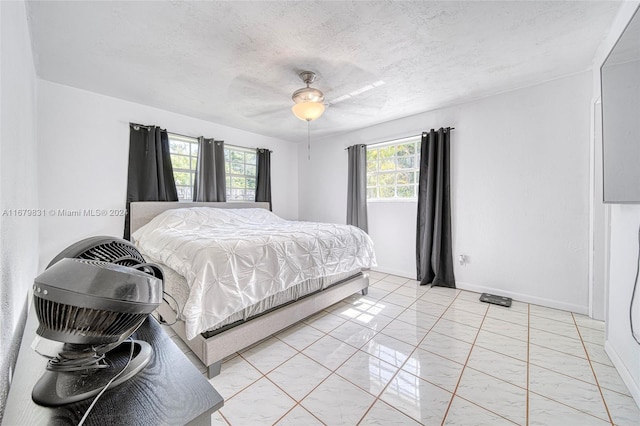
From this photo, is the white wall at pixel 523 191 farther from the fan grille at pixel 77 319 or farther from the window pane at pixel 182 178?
the fan grille at pixel 77 319

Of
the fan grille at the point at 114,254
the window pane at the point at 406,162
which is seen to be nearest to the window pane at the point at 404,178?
the window pane at the point at 406,162

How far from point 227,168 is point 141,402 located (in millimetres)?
4042

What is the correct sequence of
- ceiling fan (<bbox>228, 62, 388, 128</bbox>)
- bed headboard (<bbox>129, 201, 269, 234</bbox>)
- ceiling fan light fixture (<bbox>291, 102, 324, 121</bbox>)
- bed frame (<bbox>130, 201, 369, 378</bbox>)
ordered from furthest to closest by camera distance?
bed headboard (<bbox>129, 201, 269, 234</bbox>)
ceiling fan (<bbox>228, 62, 388, 128</bbox>)
ceiling fan light fixture (<bbox>291, 102, 324, 121</bbox>)
bed frame (<bbox>130, 201, 369, 378</bbox>)

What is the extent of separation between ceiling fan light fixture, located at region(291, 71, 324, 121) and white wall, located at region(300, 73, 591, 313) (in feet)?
6.08

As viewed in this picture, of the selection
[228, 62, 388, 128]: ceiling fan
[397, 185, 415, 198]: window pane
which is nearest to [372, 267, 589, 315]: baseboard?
[397, 185, 415, 198]: window pane

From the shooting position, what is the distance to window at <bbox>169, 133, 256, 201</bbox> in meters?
3.63

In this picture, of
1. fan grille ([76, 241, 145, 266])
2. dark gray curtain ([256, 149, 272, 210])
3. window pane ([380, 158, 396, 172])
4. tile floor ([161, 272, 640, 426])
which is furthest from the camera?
dark gray curtain ([256, 149, 272, 210])

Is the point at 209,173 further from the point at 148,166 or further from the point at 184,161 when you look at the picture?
the point at 148,166

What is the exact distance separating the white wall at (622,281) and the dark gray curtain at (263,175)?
419 cm

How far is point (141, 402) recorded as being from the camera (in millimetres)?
510

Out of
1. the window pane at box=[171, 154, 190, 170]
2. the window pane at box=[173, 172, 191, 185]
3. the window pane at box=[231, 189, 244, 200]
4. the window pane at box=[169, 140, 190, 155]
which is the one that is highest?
the window pane at box=[169, 140, 190, 155]

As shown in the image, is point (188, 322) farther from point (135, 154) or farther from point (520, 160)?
point (520, 160)

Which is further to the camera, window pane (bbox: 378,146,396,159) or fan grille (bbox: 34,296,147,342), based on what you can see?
window pane (bbox: 378,146,396,159)

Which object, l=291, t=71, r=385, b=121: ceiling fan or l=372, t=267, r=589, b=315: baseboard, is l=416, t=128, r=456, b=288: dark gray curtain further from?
l=291, t=71, r=385, b=121: ceiling fan
